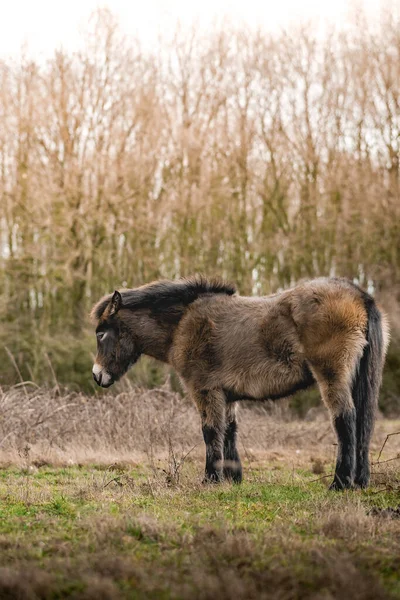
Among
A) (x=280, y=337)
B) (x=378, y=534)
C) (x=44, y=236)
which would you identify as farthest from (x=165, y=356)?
(x=44, y=236)

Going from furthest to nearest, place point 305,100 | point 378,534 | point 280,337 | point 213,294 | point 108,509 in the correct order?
1. point 305,100
2. point 213,294
3. point 280,337
4. point 108,509
5. point 378,534

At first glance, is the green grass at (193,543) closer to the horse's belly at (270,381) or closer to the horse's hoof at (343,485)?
the horse's hoof at (343,485)

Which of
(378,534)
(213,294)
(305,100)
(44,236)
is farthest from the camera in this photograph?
(305,100)

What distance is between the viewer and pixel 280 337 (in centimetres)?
854

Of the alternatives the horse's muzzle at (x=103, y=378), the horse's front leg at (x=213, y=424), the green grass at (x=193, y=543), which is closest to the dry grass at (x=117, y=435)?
the horse's muzzle at (x=103, y=378)

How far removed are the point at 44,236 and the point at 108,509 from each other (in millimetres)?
16406

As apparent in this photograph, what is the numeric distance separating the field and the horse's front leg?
27cm

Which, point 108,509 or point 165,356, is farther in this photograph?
point 165,356

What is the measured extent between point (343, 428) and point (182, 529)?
2.94m

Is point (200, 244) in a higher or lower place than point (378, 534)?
higher

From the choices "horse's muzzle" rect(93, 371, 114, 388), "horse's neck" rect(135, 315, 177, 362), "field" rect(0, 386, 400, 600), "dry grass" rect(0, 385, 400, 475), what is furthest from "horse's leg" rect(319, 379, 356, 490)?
"horse's muzzle" rect(93, 371, 114, 388)

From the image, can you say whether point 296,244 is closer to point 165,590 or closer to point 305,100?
point 305,100

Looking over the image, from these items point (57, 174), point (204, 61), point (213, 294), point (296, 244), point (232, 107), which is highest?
point (204, 61)

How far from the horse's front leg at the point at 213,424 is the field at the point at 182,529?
0.88 feet
